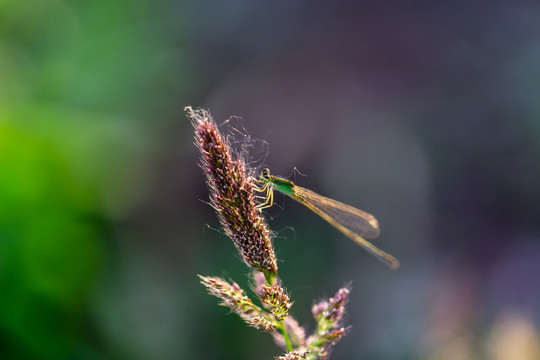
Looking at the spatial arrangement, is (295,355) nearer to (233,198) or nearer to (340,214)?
(233,198)

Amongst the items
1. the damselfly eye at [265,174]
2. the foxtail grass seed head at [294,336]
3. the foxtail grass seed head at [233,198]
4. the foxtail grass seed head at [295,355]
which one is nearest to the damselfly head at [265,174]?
the damselfly eye at [265,174]

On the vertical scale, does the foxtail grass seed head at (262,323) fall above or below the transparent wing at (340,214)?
below

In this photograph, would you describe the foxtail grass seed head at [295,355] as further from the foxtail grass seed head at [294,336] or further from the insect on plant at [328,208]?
the insect on plant at [328,208]

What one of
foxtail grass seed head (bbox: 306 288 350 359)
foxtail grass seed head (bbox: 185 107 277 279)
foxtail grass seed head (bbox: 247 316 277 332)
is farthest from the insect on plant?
foxtail grass seed head (bbox: 247 316 277 332)

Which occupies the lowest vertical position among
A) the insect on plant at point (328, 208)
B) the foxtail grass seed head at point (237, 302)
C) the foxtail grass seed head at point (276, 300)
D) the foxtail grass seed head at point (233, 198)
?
the foxtail grass seed head at point (237, 302)

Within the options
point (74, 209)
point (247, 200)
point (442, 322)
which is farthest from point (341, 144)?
point (247, 200)

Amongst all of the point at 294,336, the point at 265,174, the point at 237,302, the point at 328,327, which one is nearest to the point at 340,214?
the point at 265,174

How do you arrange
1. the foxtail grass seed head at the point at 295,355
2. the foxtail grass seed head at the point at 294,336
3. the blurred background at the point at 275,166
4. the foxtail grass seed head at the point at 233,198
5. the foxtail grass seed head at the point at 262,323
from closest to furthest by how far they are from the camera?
the foxtail grass seed head at the point at 295,355, the foxtail grass seed head at the point at 262,323, the foxtail grass seed head at the point at 233,198, the foxtail grass seed head at the point at 294,336, the blurred background at the point at 275,166

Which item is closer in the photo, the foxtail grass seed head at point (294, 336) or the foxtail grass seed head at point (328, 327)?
the foxtail grass seed head at point (328, 327)
